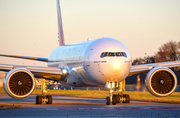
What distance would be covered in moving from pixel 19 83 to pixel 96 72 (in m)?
4.52

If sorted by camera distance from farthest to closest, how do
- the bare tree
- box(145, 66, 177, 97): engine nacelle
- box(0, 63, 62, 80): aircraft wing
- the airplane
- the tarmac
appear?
the bare tree < box(0, 63, 62, 80): aircraft wing < box(145, 66, 177, 97): engine nacelle < the airplane < the tarmac

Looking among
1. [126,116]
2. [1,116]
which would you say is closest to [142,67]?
[126,116]

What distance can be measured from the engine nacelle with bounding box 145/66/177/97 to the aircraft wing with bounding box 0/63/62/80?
20.1 ft

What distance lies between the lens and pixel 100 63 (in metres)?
21.9

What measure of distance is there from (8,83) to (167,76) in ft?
31.6

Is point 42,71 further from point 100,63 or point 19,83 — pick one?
point 100,63

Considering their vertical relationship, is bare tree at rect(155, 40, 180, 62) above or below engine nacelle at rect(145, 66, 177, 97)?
above

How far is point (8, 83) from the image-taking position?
22266 millimetres

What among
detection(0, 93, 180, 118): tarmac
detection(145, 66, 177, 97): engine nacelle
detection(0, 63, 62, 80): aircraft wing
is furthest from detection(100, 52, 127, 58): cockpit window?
detection(0, 63, 62, 80): aircraft wing

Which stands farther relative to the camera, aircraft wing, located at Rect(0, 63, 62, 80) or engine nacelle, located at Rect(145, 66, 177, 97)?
aircraft wing, located at Rect(0, 63, 62, 80)

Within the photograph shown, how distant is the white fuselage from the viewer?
2164 centimetres

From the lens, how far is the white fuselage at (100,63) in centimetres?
2164

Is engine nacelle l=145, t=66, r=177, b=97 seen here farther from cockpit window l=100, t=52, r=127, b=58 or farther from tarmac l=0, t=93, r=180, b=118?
cockpit window l=100, t=52, r=127, b=58

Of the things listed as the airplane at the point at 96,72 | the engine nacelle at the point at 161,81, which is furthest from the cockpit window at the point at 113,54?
the engine nacelle at the point at 161,81
